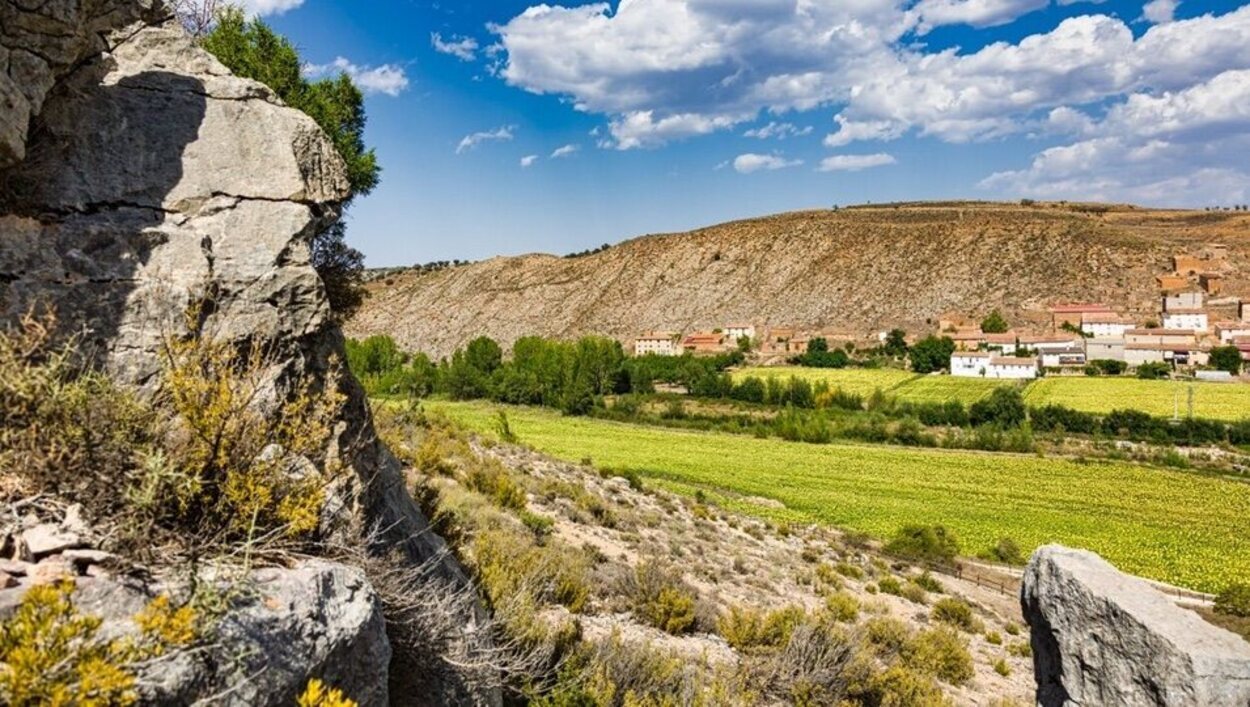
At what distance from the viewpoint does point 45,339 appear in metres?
3.72

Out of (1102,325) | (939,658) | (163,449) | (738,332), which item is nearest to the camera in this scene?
(163,449)

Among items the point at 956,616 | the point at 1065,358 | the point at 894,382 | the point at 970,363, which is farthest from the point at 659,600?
the point at 1065,358

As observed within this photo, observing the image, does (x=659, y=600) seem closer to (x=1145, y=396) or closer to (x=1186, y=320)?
(x=1145, y=396)

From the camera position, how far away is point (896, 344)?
327ft

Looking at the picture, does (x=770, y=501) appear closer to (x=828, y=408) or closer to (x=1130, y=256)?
(x=828, y=408)

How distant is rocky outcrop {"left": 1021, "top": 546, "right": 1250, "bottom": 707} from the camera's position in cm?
699

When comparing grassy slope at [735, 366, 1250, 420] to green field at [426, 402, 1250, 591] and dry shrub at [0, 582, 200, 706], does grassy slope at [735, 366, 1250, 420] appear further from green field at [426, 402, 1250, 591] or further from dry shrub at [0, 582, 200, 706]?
dry shrub at [0, 582, 200, 706]

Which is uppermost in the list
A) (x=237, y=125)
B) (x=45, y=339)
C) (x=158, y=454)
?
(x=237, y=125)

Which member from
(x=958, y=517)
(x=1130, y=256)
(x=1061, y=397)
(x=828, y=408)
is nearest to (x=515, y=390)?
(x=828, y=408)

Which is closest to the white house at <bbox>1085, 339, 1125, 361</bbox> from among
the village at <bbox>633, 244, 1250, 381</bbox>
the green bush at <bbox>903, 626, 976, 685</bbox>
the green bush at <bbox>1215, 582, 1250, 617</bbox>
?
the village at <bbox>633, 244, 1250, 381</bbox>

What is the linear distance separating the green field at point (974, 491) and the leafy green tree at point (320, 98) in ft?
65.6

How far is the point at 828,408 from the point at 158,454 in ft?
242

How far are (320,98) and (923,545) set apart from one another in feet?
88.4

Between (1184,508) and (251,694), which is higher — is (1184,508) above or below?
below
